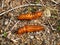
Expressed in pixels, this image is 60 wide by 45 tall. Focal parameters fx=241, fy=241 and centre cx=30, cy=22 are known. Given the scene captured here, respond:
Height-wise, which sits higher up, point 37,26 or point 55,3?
point 55,3

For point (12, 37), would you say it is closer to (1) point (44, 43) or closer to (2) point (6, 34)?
(2) point (6, 34)

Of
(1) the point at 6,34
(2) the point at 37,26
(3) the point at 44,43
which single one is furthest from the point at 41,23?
(1) the point at 6,34

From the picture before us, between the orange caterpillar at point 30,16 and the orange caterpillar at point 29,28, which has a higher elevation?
the orange caterpillar at point 30,16

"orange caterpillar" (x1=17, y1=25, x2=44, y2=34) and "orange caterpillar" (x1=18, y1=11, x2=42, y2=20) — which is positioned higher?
"orange caterpillar" (x1=18, y1=11, x2=42, y2=20)

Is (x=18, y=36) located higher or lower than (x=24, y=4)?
lower

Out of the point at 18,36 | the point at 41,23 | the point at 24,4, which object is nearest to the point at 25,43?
the point at 18,36

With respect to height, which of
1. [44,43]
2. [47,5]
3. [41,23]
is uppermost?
[47,5]

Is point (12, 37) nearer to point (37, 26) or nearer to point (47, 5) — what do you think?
point (37, 26)

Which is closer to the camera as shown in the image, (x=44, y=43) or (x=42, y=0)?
(x=44, y=43)

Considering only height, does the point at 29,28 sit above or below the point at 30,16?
below
